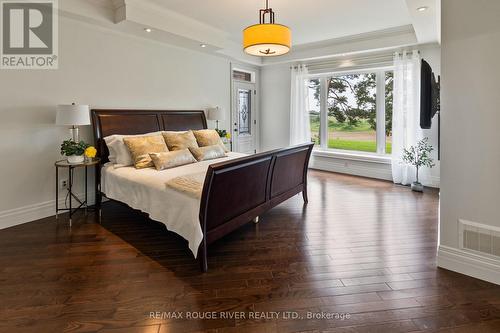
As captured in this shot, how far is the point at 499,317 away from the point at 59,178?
468 cm

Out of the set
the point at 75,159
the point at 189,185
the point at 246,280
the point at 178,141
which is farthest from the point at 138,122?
the point at 246,280

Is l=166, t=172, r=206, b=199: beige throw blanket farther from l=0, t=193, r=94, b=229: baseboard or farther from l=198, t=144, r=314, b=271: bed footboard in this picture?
l=0, t=193, r=94, b=229: baseboard

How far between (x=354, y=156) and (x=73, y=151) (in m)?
5.18

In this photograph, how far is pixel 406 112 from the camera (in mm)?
5273

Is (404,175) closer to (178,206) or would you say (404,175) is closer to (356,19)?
(356,19)

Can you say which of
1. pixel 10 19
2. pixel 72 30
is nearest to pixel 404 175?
pixel 72 30

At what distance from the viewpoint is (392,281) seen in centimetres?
227

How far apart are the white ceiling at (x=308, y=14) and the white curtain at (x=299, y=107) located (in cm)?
142

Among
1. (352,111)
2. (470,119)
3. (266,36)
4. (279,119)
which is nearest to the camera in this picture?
(470,119)

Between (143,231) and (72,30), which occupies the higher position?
(72,30)

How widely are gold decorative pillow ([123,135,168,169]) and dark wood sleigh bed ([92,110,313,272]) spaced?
53 centimetres

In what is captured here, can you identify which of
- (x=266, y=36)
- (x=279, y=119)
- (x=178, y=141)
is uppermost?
(x=266, y=36)

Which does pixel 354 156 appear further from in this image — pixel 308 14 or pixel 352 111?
pixel 308 14

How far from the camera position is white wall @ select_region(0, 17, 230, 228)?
11.2 ft
